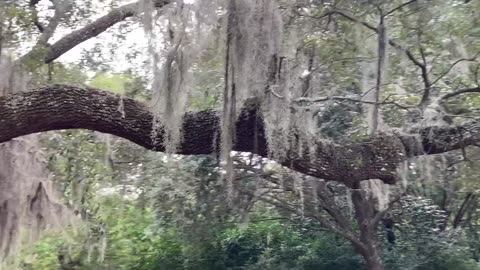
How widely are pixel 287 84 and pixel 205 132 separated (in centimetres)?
64

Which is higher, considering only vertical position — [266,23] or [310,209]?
[266,23]

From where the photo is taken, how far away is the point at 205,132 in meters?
4.65

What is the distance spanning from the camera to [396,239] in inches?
381

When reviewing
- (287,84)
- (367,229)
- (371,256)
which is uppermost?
(287,84)

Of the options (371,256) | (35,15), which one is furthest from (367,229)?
(35,15)

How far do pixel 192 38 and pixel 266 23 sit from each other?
51cm

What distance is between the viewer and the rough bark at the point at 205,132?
4.10 m

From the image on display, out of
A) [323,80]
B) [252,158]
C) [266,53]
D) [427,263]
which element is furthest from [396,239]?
[266,53]

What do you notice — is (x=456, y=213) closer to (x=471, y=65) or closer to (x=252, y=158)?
(x=252, y=158)

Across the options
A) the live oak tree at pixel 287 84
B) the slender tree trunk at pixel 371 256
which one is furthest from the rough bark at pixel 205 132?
the slender tree trunk at pixel 371 256

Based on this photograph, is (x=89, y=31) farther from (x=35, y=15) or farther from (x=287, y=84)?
(x=287, y=84)

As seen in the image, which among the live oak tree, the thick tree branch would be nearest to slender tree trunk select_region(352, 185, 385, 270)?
the live oak tree

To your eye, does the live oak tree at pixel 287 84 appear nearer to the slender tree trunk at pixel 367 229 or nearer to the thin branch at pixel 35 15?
the thin branch at pixel 35 15

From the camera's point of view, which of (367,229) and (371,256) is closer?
(371,256)
